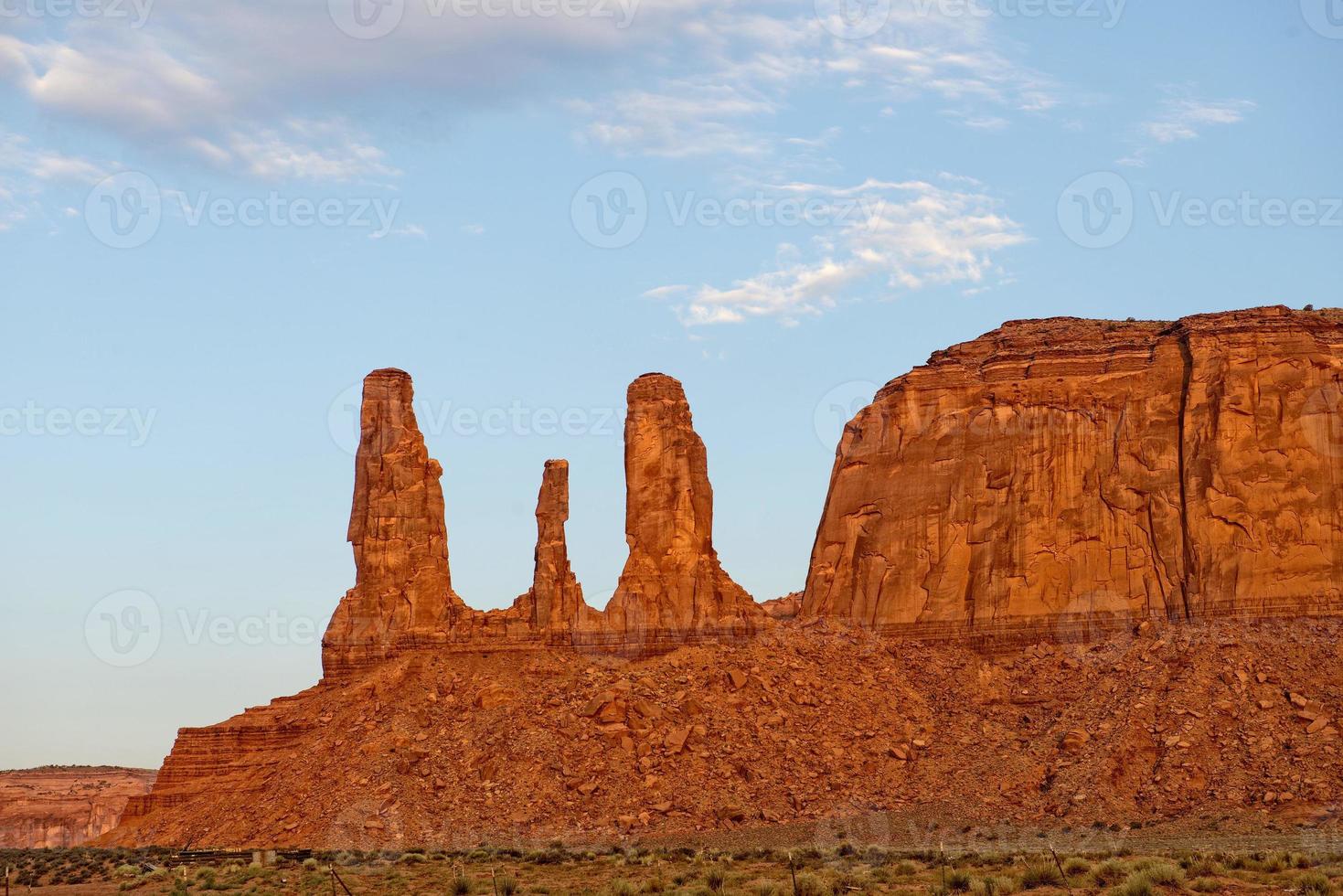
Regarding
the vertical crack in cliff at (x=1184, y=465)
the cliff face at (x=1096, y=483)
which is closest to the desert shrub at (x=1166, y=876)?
the cliff face at (x=1096, y=483)

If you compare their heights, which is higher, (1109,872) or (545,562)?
(545,562)

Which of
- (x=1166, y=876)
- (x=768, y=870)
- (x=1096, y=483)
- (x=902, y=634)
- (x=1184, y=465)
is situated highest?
(x=1184, y=465)

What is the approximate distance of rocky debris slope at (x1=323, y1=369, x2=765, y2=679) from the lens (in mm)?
82312

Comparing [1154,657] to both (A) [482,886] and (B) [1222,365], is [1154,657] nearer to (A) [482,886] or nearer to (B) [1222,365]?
(B) [1222,365]

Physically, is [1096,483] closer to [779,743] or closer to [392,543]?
[779,743]

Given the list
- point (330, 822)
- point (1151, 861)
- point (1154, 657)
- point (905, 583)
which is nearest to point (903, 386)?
point (905, 583)

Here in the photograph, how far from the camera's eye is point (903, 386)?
8800 centimetres

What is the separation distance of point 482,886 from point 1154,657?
31.6 m

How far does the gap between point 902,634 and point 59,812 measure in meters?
50.6

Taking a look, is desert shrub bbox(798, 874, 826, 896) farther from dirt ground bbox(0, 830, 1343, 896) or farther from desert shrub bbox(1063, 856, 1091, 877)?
desert shrub bbox(1063, 856, 1091, 877)

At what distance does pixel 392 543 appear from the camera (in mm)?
84438

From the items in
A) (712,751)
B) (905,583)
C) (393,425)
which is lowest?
(712,751)

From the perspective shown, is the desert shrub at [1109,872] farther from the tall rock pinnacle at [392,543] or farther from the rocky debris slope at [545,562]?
the tall rock pinnacle at [392,543]

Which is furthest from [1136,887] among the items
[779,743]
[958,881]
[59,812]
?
[59,812]
